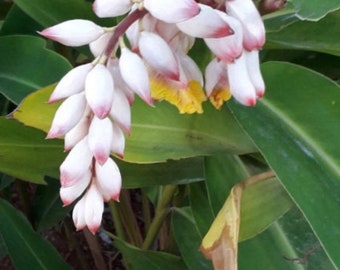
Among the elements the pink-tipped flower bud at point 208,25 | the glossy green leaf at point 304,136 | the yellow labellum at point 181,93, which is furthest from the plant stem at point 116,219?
the pink-tipped flower bud at point 208,25

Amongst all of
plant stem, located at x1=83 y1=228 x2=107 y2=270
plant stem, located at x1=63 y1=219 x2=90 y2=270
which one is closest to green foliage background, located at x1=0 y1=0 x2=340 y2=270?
plant stem, located at x1=83 y1=228 x2=107 y2=270

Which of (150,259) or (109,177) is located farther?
(150,259)

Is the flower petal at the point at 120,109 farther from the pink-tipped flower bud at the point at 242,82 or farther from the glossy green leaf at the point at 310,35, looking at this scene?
the glossy green leaf at the point at 310,35

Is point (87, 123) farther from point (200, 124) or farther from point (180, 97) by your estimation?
point (200, 124)

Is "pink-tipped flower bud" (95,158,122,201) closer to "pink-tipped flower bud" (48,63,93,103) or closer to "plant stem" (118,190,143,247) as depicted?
"pink-tipped flower bud" (48,63,93,103)

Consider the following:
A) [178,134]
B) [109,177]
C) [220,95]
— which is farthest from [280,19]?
[109,177]

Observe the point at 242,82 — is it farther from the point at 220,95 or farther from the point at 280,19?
the point at 280,19
